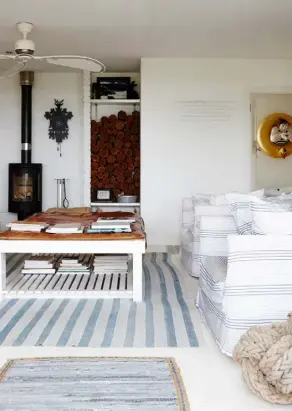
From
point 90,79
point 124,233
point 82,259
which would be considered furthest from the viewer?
point 90,79

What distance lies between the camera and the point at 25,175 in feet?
20.9

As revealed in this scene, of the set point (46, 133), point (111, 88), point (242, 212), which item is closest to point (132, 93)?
point (111, 88)

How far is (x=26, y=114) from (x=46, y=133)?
0.37 m

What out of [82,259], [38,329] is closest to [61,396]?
[38,329]

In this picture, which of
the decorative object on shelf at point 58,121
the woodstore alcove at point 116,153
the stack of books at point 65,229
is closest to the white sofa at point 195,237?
the stack of books at point 65,229

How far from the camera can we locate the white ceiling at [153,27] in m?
3.98

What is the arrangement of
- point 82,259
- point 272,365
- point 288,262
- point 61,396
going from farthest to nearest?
1. point 82,259
2. point 288,262
3. point 61,396
4. point 272,365

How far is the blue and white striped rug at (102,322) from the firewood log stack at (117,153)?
278 cm

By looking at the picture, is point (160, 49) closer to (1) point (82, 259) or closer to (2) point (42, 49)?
(2) point (42, 49)

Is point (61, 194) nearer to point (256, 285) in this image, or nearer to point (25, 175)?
point (25, 175)

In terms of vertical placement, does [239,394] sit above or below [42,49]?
below

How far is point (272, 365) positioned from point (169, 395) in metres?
0.43

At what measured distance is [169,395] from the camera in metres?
2.00

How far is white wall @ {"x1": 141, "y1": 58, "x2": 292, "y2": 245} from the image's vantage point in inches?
232
